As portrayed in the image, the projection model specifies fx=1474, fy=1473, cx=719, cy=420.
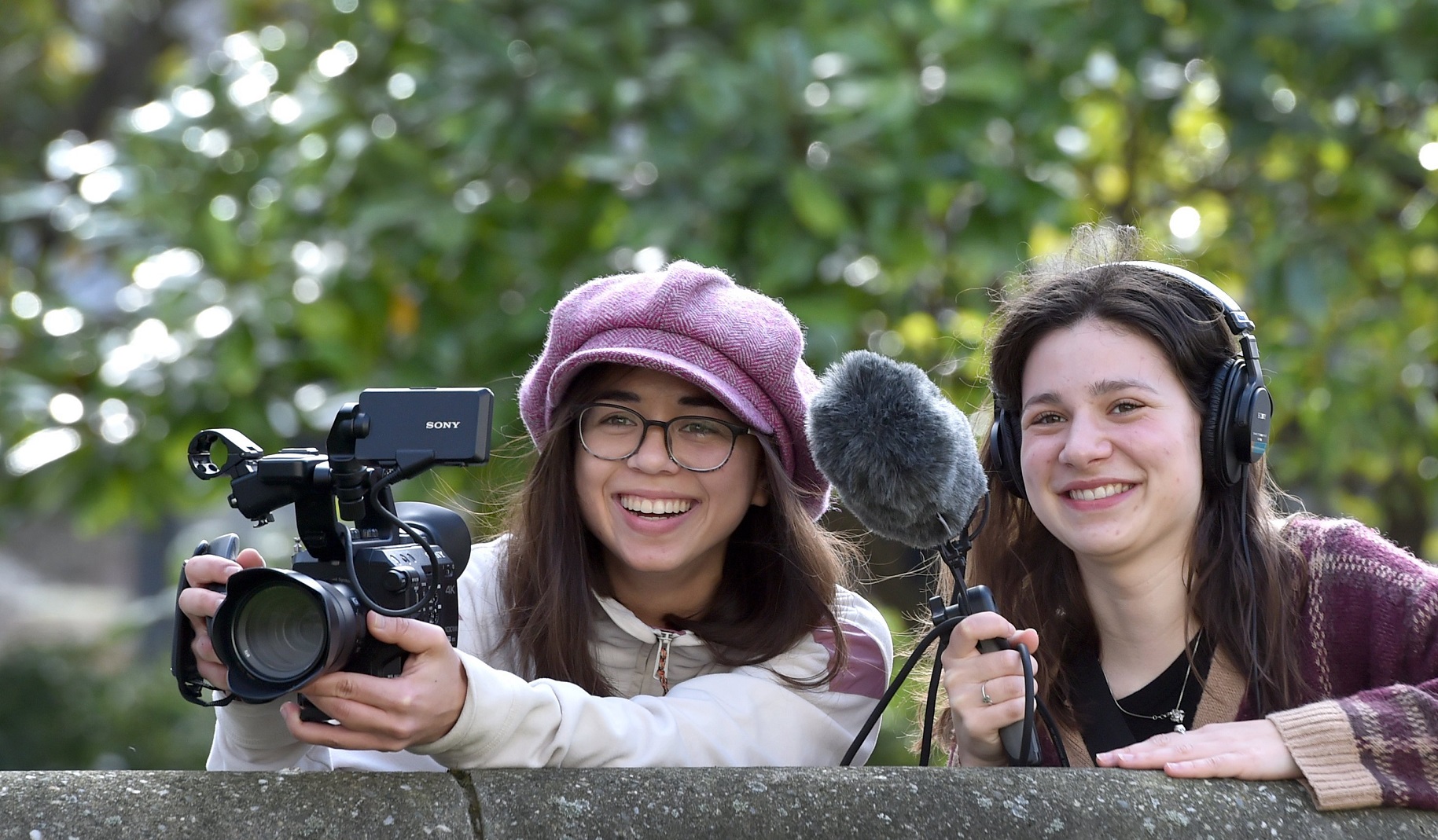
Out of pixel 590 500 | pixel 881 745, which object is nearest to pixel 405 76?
pixel 590 500

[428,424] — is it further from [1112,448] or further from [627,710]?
[1112,448]

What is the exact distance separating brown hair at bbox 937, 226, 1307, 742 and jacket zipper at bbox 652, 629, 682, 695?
53cm

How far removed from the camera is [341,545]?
174 centimetres

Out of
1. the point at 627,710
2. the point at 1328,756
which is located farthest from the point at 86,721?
the point at 1328,756

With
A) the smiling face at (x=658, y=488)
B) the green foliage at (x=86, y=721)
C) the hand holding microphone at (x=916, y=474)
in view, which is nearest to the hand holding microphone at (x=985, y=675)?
the hand holding microphone at (x=916, y=474)

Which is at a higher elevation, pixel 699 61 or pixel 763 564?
pixel 699 61

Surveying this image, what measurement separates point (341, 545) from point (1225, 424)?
4.25ft

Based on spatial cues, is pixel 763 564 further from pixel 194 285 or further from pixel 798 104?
pixel 194 285

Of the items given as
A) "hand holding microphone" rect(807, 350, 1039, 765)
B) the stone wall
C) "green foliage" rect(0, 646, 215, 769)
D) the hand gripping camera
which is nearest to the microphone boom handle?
"hand holding microphone" rect(807, 350, 1039, 765)

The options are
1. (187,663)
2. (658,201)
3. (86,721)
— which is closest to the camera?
(187,663)

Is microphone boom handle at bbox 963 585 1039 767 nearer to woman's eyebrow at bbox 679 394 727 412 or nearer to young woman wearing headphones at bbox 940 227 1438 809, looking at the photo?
young woman wearing headphones at bbox 940 227 1438 809

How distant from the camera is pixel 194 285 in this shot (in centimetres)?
395

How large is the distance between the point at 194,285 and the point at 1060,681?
8.62ft

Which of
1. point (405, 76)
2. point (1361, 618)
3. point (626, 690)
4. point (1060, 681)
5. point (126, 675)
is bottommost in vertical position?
point (126, 675)
